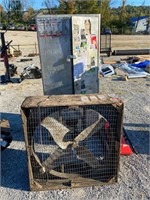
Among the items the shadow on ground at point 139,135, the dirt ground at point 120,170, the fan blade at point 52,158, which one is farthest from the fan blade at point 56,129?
the shadow on ground at point 139,135

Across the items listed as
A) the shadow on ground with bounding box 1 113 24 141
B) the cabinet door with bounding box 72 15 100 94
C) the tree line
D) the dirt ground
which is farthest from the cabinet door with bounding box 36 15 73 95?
the tree line

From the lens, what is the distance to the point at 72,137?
292cm

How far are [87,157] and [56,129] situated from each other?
0.58m

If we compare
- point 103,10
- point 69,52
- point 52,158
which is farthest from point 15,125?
point 103,10

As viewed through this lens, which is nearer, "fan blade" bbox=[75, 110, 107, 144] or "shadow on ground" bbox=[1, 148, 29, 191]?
"fan blade" bbox=[75, 110, 107, 144]

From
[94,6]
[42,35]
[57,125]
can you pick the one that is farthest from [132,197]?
[94,6]

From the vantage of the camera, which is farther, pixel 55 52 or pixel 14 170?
pixel 55 52

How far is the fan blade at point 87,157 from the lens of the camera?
295 cm

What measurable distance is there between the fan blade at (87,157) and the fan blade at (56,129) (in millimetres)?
224

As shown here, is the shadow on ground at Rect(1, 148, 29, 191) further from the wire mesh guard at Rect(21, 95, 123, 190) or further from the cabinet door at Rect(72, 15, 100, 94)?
the cabinet door at Rect(72, 15, 100, 94)

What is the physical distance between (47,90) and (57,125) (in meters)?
1.68

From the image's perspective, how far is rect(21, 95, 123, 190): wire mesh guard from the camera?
2607 mm

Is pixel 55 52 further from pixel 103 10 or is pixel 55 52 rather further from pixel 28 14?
pixel 28 14

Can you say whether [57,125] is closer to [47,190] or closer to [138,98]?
[47,190]
